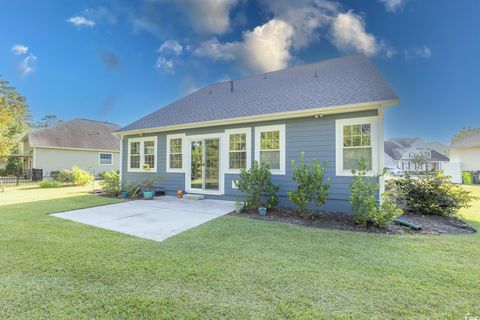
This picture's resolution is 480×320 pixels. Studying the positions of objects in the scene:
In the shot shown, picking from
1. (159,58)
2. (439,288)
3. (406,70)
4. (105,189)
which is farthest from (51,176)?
(406,70)

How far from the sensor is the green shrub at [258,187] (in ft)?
20.7

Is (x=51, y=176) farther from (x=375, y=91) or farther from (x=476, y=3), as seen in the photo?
(x=476, y=3)

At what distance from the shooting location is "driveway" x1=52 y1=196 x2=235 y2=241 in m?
4.60

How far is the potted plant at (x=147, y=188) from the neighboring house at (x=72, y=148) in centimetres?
1080

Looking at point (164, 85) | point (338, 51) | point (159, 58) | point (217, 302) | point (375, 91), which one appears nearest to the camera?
point (217, 302)

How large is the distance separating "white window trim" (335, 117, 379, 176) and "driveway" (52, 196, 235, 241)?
11.0 ft

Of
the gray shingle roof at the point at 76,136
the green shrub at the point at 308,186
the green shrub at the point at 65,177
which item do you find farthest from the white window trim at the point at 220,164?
the gray shingle roof at the point at 76,136

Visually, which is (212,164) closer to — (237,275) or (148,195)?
(148,195)

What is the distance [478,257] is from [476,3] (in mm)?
10130

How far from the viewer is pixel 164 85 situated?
15102mm

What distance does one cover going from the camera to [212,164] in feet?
27.9

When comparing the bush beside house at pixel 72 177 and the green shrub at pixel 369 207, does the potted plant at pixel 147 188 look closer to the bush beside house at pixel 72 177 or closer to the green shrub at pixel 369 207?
the green shrub at pixel 369 207

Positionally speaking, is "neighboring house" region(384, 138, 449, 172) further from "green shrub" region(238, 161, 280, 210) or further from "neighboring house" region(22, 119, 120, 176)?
"neighboring house" region(22, 119, 120, 176)

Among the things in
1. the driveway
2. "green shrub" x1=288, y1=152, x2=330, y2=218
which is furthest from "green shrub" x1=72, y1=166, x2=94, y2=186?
"green shrub" x1=288, y1=152, x2=330, y2=218
